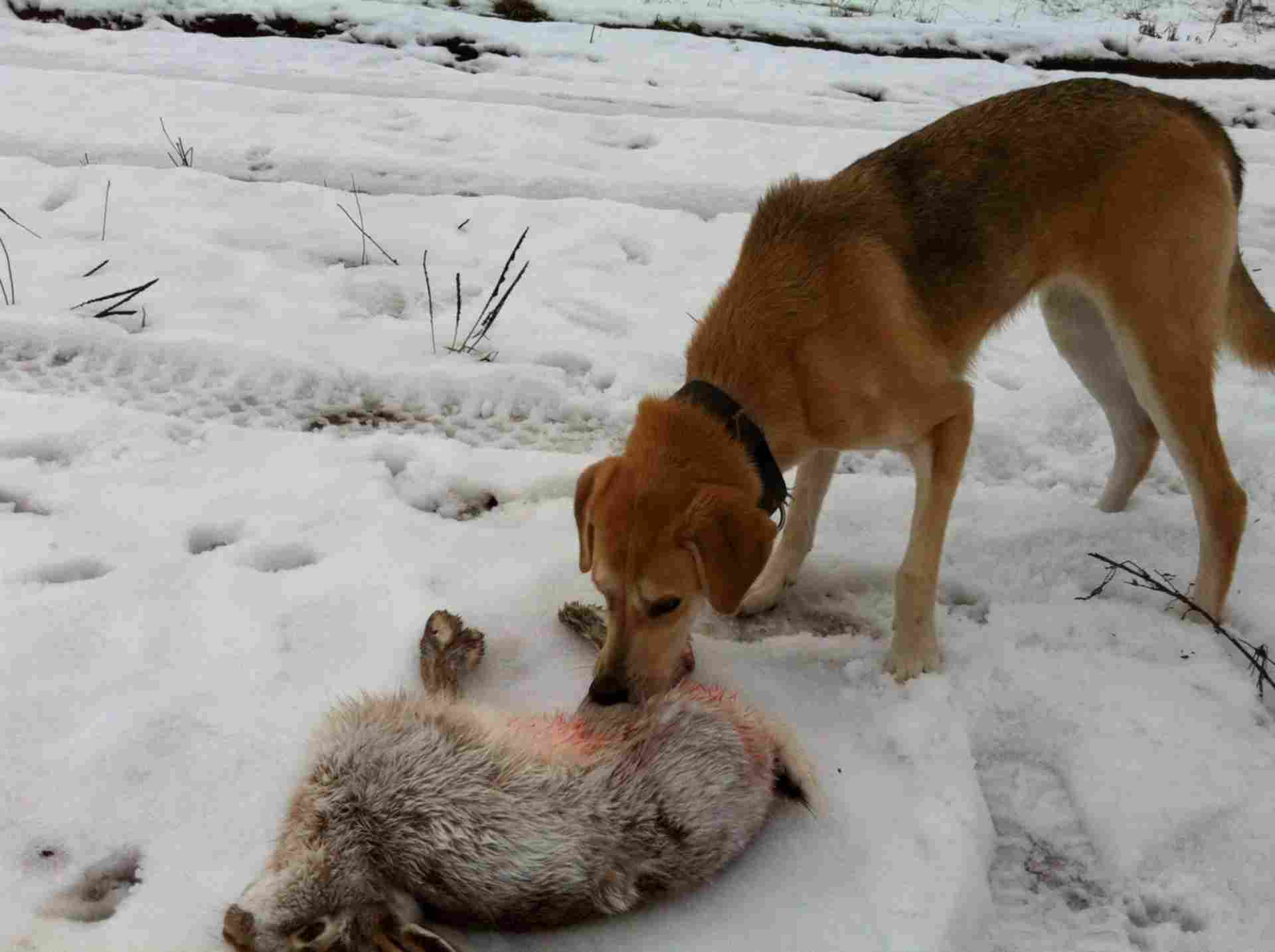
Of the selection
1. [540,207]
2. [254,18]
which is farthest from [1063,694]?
[254,18]

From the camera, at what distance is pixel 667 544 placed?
8.28 feet

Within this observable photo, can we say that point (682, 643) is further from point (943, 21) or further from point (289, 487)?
point (943, 21)

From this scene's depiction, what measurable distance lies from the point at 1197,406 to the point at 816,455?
3.95 ft

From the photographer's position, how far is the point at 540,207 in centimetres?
572

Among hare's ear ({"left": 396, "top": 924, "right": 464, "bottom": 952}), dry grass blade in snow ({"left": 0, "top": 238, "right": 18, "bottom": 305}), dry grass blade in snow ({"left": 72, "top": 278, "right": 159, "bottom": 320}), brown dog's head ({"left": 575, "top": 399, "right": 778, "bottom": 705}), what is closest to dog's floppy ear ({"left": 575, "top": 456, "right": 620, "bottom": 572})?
brown dog's head ({"left": 575, "top": 399, "right": 778, "bottom": 705})

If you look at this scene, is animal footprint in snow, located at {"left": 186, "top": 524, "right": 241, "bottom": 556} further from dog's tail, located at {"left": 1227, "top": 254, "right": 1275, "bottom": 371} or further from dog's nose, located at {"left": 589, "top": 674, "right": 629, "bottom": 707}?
dog's tail, located at {"left": 1227, "top": 254, "right": 1275, "bottom": 371}

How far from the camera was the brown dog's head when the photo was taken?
2486 millimetres

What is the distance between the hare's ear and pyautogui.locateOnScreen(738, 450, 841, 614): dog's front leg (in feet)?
5.41

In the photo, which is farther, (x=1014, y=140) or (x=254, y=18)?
(x=254, y=18)

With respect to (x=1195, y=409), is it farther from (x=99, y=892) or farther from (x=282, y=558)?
(x=99, y=892)

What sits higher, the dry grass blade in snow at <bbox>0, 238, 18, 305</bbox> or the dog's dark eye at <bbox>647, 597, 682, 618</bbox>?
the dog's dark eye at <bbox>647, 597, 682, 618</bbox>

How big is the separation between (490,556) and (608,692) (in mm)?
856

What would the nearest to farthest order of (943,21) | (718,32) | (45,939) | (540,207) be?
(45,939) → (540,207) → (718,32) → (943,21)

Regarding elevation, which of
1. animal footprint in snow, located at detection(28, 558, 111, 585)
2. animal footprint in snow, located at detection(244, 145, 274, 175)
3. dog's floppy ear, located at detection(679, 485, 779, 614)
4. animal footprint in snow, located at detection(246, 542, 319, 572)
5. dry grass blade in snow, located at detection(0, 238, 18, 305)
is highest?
dog's floppy ear, located at detection(679, 485, 779, 614)
